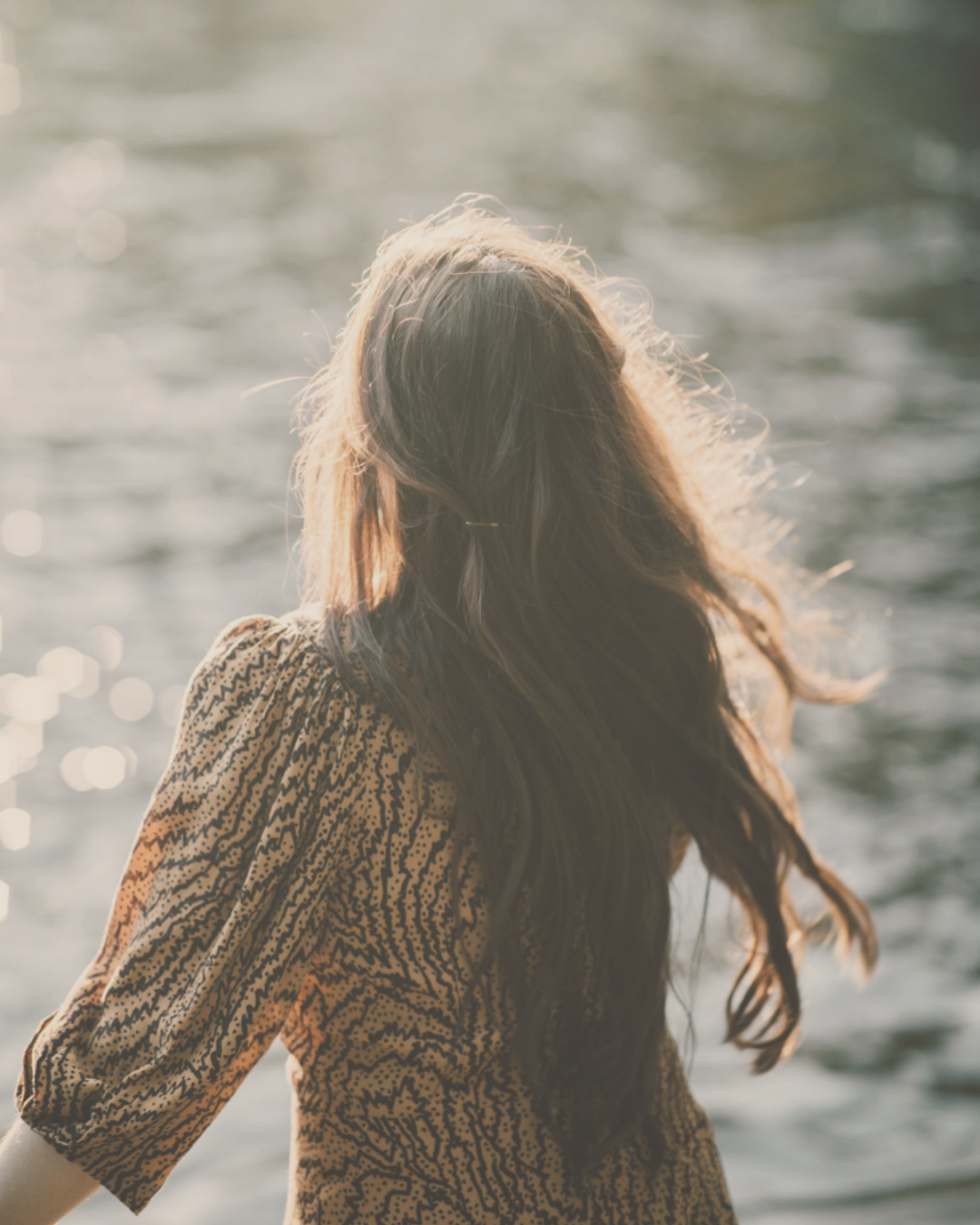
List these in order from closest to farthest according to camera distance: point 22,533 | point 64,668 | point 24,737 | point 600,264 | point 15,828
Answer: point 15,828
point 24,737
point 64,668
point 22,533
point 600,264

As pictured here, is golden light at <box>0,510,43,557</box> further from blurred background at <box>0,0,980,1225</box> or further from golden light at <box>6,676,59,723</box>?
golden light at <box>6,676,59,723</box>

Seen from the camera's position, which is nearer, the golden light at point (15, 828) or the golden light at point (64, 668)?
the golden light at point (15, 828)

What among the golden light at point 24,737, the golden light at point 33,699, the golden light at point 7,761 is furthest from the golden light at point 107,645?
the golden light at point 7,761

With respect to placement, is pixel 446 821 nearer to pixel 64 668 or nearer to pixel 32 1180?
pixel 32 1180

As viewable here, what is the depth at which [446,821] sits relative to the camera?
3.35 feet

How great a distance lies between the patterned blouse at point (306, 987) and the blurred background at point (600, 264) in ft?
0.89

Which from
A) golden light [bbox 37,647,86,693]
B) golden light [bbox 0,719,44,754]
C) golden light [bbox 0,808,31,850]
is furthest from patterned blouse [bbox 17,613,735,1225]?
golden light [bbox 37,647,86,693]

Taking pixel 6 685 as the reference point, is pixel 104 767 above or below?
below

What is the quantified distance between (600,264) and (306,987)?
7491 millimetres

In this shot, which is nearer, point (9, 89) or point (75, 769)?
point (75, 769)

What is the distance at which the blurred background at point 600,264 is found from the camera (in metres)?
2.91

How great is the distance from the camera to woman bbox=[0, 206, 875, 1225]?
3.13 feet

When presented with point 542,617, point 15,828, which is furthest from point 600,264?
point 542,617

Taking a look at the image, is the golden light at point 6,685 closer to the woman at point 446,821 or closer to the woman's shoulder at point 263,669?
the woman at point 446,821
